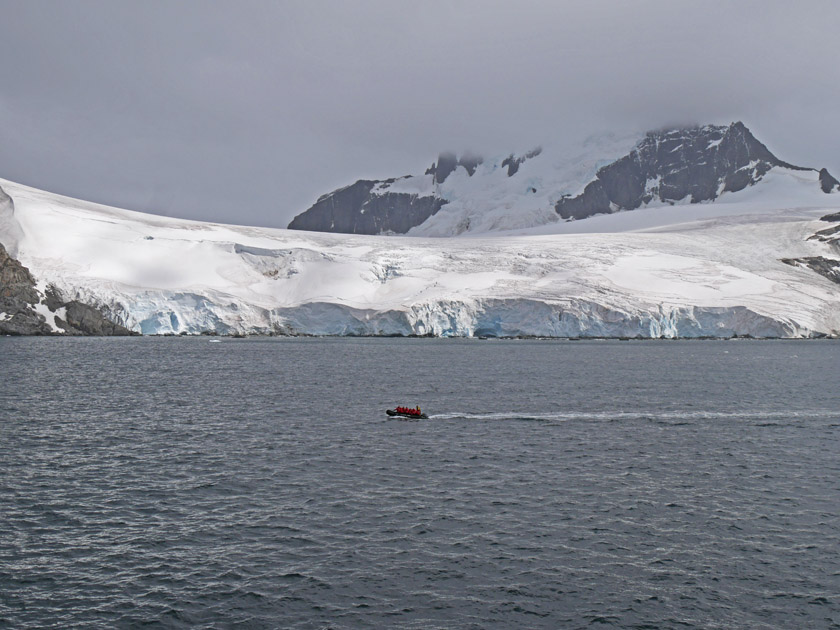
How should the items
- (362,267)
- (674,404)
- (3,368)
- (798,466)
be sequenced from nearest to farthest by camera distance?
(798,466) → (674,404) → (3,368) → (362,267)

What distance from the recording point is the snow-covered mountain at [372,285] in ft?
376

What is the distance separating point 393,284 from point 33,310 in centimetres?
5635

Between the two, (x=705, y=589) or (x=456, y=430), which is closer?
(x=705, y=589)

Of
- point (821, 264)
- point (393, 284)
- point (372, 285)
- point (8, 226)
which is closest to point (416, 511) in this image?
point (372, 285)

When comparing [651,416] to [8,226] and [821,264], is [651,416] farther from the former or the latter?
[821,264]

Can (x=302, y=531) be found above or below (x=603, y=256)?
below

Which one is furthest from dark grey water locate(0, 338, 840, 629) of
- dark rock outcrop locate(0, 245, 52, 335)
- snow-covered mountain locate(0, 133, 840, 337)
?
snow-covered mountain locate(0, 133, 840, 337)

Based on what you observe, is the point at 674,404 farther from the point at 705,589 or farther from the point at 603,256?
the point at 603,256

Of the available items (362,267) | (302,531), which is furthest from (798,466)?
(362,267)

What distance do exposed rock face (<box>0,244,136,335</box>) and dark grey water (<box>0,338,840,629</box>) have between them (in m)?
65.2

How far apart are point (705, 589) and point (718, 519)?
5.85 m

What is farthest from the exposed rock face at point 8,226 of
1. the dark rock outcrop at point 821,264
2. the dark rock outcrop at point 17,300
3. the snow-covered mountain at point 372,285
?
the dark rock outcrop at point 821,264

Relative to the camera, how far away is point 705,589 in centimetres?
1833

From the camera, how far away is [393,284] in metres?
131
